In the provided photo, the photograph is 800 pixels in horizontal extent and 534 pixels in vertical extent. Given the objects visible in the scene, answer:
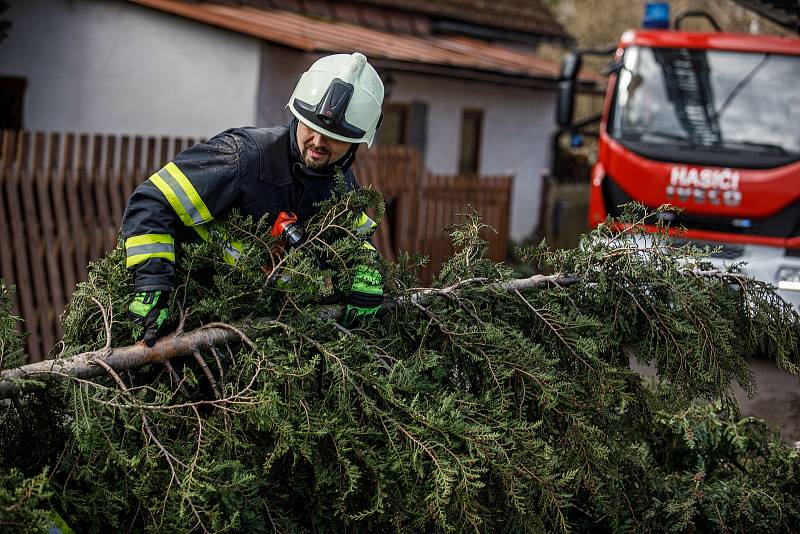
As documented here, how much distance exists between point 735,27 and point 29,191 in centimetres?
2016

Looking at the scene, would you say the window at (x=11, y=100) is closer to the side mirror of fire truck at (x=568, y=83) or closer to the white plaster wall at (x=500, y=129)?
the white plaster wall at (x=500, y=129)

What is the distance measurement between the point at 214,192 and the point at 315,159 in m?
0.41

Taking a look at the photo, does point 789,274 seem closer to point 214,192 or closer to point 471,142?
point 214,192

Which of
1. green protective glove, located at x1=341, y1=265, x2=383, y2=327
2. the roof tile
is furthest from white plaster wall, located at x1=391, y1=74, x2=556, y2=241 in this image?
green protective glove, located at x1=341, y1=265, x2=383, y2=327

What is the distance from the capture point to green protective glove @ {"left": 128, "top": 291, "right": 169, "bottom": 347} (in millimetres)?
3260

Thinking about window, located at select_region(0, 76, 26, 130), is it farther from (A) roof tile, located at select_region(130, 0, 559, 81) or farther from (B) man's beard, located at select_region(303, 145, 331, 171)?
(B) man's beard, located at select_region(303, 145, 331, 171)

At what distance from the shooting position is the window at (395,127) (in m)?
14.6

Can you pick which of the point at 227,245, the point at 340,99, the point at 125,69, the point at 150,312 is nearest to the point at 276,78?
the point at 125,69

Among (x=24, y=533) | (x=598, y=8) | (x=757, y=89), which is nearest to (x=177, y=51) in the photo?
(x=757, y=89)

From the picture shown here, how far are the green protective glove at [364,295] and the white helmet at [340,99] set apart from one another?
0.50 meters

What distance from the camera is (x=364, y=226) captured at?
3.86 metres

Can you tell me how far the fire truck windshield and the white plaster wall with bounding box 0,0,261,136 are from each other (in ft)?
14.5

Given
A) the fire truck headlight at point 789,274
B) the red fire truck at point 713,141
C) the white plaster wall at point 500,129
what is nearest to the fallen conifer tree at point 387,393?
the fire truck headlight at point 789,274

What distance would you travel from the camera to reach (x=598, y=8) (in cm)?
2886
